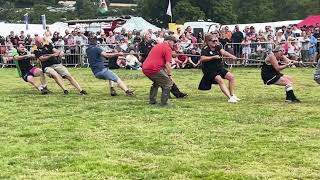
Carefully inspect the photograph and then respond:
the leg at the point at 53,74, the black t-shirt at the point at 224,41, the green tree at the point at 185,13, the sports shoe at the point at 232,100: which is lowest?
the sports shoe at the point at 232,100

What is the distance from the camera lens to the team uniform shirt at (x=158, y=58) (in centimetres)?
1188

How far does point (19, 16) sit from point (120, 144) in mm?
69165

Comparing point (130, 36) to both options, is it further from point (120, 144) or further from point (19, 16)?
point (19, 16)

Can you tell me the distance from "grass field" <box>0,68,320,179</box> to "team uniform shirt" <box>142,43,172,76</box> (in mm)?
744

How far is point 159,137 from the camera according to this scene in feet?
28.8

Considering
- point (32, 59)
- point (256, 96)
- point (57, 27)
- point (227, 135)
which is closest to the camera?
point (227, 135)

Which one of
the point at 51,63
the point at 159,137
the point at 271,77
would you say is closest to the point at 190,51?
the point at 51,63

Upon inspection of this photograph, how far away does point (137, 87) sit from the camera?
1642cm

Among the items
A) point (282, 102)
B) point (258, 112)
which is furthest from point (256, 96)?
point (258, 112)

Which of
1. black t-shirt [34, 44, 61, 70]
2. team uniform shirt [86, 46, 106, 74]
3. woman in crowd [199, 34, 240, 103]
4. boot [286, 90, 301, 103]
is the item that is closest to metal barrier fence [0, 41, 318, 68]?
black t-shirt [34, 44, 61, 70]

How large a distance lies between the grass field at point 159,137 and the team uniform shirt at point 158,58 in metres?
0.74

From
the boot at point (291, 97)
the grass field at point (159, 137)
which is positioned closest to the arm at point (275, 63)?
the boot at point (291, 97)

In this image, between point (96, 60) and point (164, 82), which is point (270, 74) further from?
point (96, 60)

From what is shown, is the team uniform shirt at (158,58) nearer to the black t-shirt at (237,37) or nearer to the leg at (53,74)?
the leg at (53,74)
